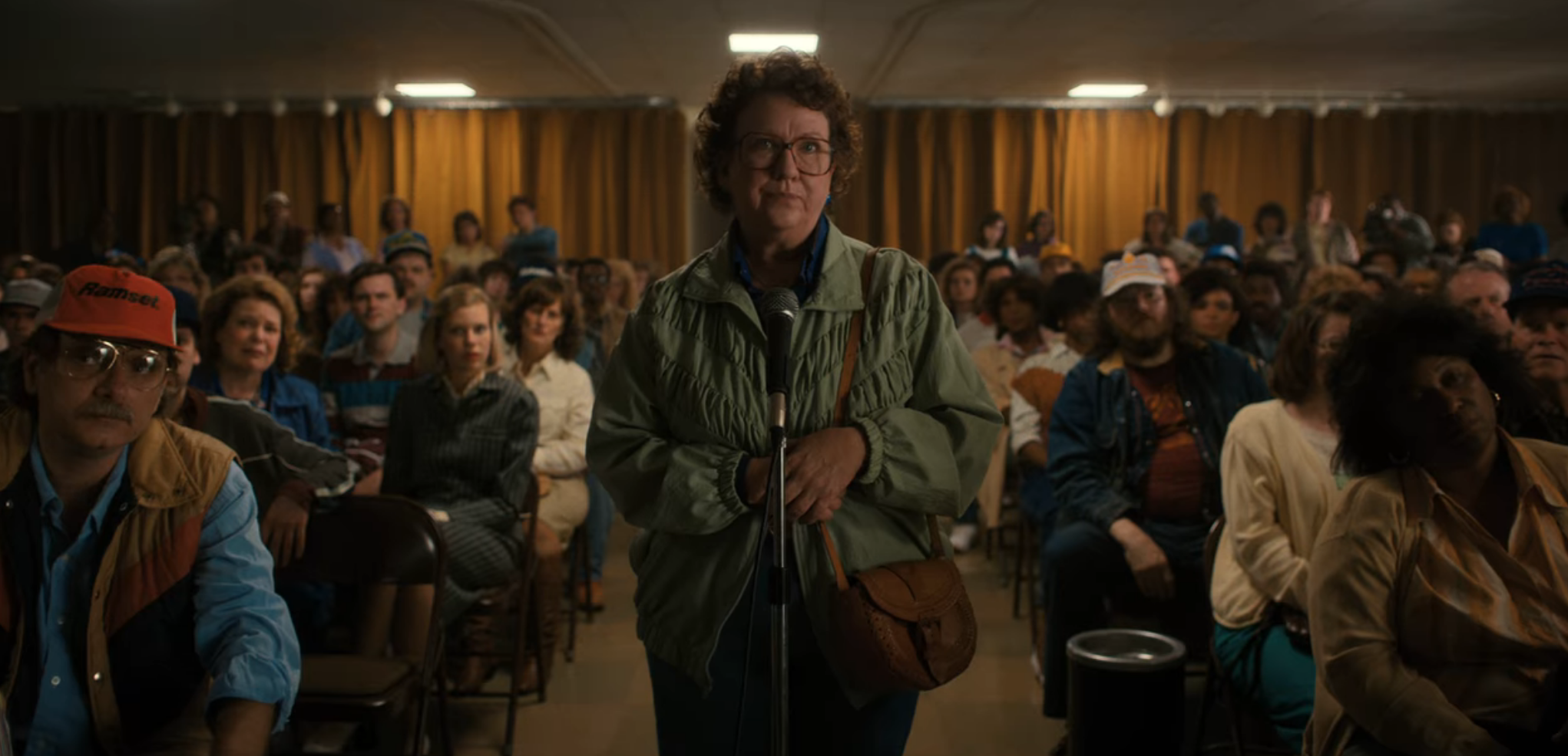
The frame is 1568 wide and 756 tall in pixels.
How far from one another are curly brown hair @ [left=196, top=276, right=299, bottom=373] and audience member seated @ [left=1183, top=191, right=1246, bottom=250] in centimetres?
896

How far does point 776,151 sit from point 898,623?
638mm

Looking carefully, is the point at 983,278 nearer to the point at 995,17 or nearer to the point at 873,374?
the point at 995,17

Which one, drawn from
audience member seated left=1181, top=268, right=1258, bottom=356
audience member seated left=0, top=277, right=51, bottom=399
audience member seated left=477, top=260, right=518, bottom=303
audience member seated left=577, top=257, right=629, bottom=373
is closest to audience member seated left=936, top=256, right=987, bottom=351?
audience member seated left=577, top=257, right=629, bottom=373

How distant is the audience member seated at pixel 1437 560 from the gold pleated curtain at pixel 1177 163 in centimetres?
1081

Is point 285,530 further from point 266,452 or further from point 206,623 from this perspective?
point 206,623

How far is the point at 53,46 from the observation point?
9133 mm

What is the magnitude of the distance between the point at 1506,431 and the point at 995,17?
6.48m

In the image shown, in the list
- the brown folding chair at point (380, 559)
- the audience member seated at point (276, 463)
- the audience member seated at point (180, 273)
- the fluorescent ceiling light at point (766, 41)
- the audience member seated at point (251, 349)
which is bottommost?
the brown folding chair at point (380, 559)

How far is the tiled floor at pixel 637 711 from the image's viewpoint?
340 centimetres

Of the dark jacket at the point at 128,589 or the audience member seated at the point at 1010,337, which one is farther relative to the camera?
the audience member seated at the point at 1010,337

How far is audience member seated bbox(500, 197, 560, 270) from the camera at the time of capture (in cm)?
1116

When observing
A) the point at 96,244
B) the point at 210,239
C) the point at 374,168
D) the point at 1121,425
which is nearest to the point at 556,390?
the point at 1121,425

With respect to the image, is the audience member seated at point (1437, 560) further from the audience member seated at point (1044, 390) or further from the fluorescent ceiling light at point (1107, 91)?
the fluorescent ceiling light at point (1107, 91)

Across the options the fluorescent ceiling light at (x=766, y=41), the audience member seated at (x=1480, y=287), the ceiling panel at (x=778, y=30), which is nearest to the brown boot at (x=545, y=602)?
the audience member seated at (x=1480, y=287)
